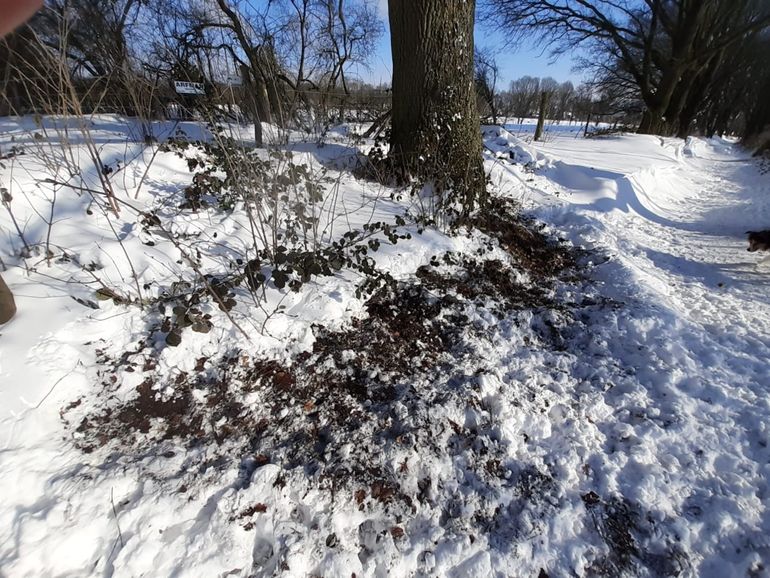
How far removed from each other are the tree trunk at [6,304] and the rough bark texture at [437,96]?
356 cm

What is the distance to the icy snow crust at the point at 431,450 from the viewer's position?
133 centimetres

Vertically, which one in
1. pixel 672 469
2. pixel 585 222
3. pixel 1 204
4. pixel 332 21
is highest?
pixel 332 21

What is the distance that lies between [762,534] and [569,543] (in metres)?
0.78

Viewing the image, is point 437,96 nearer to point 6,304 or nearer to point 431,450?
point 431,450

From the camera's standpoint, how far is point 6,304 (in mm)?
1810

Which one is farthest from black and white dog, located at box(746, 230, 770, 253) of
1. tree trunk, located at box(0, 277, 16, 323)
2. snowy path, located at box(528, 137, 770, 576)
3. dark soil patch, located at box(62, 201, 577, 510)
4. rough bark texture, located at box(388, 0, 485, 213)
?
tree trunk, located at box(0, 277, 16, 323)

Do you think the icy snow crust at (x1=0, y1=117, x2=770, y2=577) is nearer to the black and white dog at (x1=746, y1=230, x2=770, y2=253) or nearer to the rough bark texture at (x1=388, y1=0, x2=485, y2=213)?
the black and white dog at (x1=746, y1=230, x2=770, y2=253)

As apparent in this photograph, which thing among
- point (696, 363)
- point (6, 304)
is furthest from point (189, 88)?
point (696, 363)

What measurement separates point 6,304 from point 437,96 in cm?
406

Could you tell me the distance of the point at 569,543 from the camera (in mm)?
1401

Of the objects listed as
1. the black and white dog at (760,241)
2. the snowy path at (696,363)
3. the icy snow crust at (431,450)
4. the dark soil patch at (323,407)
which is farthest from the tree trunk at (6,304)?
the black and white dog at (760,241)

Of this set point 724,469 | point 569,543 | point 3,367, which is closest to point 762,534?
point 724,469

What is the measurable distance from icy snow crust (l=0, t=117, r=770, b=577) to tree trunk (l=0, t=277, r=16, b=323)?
0.09m

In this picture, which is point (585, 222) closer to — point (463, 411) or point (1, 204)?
point (463, 411)
